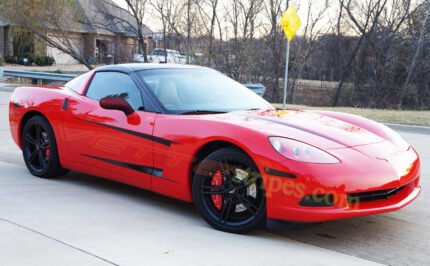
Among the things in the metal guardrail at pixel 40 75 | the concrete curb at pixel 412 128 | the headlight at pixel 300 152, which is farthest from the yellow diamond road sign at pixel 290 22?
the headlight at pixel 300 152

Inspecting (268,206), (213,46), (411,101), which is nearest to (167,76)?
(268,206)

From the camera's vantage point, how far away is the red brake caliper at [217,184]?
431 cm

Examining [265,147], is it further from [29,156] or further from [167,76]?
[29,156]

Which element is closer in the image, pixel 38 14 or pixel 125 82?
pixel 125 82

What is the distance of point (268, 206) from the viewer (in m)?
4.00

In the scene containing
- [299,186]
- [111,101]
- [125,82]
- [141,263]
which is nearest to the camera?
[141,263]

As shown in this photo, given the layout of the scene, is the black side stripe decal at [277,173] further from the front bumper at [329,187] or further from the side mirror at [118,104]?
the side mirror at [118,104]

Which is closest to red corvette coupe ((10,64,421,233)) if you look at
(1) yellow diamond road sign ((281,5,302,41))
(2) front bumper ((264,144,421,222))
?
(2) front bumper ((264,144,421,222))

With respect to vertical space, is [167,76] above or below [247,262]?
above

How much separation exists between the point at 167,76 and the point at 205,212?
1.55m

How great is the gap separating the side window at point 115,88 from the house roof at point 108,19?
70.2 feet

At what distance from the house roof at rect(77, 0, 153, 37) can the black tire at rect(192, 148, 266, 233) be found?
23.1 metres

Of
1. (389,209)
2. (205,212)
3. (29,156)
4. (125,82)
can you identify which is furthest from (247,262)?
(29,156)

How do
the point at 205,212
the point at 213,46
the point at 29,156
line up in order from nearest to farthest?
the point at 205,212, the point at 29,156, the point at 213,46
